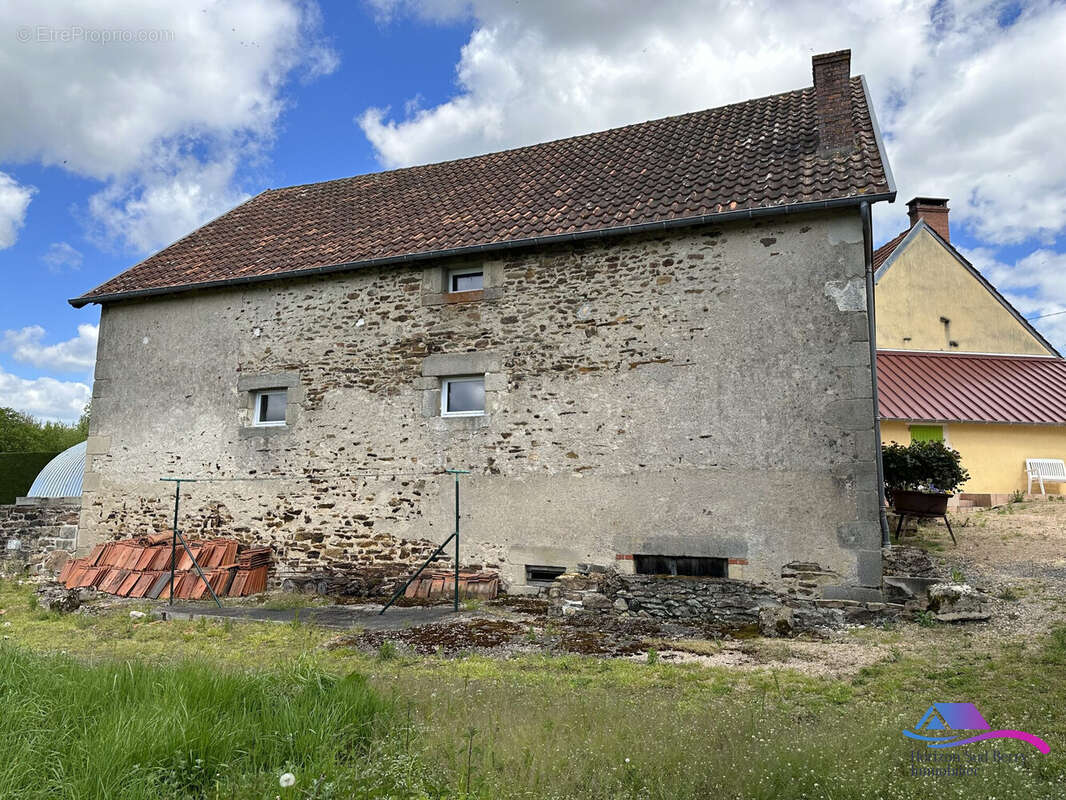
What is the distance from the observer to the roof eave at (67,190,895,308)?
7.66m

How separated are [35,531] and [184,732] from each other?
12.2 metres

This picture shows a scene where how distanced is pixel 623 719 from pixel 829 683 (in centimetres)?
201

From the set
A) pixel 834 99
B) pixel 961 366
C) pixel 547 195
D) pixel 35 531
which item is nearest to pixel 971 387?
pixel 961 366

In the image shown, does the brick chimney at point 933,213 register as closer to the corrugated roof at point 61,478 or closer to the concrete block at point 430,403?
the concrete block at point 430,403

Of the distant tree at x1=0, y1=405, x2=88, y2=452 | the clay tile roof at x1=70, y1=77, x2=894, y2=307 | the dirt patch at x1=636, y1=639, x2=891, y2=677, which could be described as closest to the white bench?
the clay tile roof at x1=70, y1=77, x2=894, y2=307

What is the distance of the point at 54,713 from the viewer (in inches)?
140

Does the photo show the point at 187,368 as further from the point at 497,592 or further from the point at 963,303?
the point at 963,303

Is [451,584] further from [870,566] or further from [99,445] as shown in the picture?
[99,445]

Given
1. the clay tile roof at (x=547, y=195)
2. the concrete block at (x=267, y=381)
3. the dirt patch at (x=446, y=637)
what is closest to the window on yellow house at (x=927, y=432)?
the clay tile roof at (x=547, y=195)

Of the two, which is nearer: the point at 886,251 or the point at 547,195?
the point at 547,195

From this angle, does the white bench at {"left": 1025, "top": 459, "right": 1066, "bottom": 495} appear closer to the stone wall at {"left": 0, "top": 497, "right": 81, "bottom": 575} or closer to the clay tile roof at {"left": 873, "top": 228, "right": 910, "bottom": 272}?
the clay tile roof at {"left": 873, "top": 228, "right": 910, "bottom": 272}

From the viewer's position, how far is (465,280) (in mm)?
9914

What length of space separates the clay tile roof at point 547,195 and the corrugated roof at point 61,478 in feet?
29.0

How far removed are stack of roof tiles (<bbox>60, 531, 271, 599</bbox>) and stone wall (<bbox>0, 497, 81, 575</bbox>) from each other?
208 centimetres
